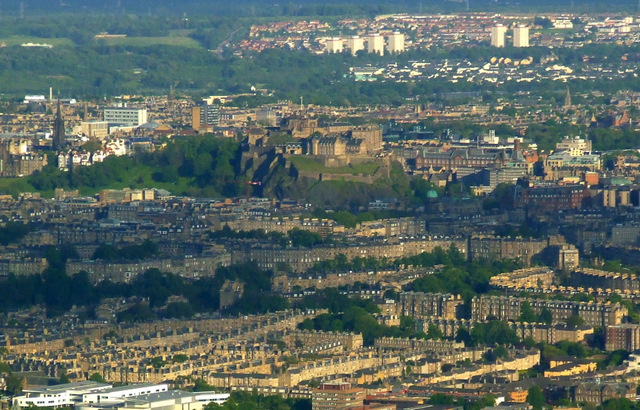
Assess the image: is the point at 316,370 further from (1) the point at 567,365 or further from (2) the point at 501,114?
(2) the point at 501,114

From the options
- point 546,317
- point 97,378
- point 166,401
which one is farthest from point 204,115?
point 166,401

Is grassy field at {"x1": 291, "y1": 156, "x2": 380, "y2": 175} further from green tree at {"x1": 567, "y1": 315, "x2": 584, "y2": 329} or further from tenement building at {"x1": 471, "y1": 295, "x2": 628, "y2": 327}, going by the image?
green tree at {"x1": 567, "y1": 315, "x2": 584, "y2": 329}

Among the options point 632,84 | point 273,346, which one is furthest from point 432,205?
point 632,84

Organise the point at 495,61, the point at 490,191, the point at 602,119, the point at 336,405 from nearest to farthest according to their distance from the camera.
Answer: the point at 336,405 < the point at 490,191 < the point at 602,119 < the point at 495,61

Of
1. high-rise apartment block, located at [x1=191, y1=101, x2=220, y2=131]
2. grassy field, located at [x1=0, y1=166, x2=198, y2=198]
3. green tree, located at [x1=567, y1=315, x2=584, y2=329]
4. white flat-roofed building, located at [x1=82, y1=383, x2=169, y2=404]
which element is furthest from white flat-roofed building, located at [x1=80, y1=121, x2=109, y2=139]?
white flat-roofed building, located at [x1=82, y1=383, x2=169, y2=404]

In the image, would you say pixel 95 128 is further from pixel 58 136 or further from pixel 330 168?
pixel 330 168

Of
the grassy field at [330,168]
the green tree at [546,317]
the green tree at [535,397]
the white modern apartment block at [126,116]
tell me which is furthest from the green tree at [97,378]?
the white modern apartment block at [126,116]
